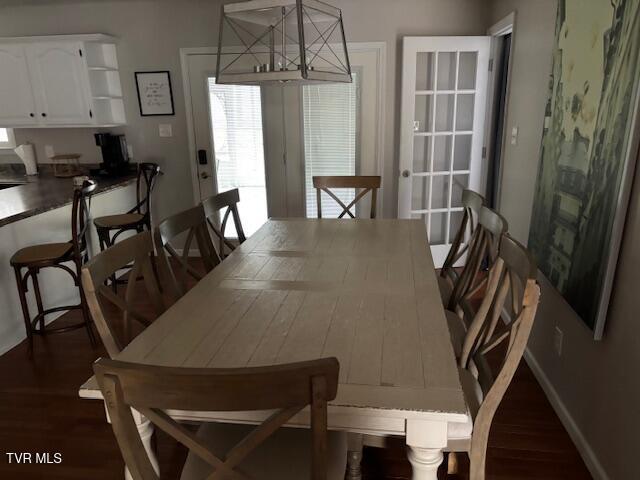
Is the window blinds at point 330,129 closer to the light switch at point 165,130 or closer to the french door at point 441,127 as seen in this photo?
the french door at point 441,127

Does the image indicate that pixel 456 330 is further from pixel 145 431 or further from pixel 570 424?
pixel 145 431

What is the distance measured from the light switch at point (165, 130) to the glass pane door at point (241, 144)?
1.35 feet

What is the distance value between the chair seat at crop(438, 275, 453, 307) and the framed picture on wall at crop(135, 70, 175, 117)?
291 cm

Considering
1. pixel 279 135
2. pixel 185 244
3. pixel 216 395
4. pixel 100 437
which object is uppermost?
pixel 279 135

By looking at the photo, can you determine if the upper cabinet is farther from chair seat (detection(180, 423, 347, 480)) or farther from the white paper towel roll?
chair seat (detection(180, 423, 347, 480))

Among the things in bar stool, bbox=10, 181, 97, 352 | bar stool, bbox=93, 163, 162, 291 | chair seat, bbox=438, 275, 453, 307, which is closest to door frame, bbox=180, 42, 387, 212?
bar stool, bbox=93, 163, 162, 291

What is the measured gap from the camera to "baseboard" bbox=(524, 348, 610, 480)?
173cm

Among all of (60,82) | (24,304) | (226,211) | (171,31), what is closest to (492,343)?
(226,211)

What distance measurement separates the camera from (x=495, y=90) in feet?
12.0

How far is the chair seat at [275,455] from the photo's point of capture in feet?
3.88

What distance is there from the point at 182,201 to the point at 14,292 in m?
1.72

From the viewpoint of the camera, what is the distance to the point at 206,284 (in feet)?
5.82

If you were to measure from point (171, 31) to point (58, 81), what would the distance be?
1.05 meters

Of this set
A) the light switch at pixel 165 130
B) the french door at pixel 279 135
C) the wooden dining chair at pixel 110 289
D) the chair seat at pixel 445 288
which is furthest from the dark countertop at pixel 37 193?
the chair seat at pixel 445 288
